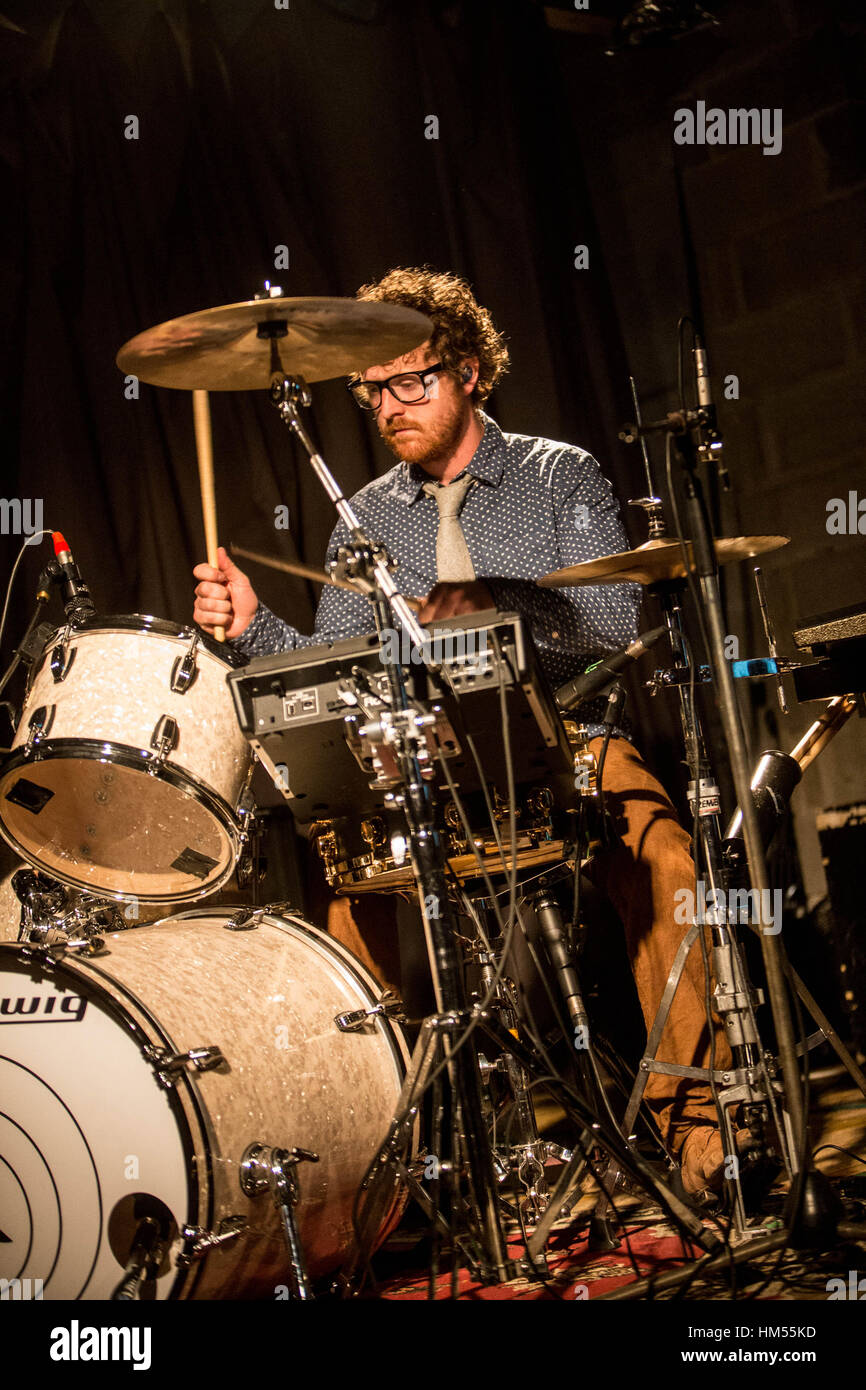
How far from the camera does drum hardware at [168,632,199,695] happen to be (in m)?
2.06

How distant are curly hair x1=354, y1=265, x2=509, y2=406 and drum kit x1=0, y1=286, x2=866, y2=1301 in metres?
0.90

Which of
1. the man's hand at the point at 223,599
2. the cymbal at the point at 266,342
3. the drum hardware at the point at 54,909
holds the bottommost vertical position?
the drum hardware at the point at 54,909

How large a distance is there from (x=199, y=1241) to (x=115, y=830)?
32.9 inches

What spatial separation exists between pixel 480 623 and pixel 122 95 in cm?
269

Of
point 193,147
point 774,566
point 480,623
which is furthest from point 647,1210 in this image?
point 193,147

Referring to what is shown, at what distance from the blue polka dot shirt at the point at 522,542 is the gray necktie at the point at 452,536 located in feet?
0.06

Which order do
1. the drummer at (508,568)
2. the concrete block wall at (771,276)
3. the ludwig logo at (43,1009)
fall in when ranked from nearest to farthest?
→ 1. the ludwig logo at (43,1009)
2. the drummer at (508,568)
3. the concrete block wall at (771,276)

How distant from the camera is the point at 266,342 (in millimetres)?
1887

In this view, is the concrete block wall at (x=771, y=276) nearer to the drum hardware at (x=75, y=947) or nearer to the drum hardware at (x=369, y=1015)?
the drum hardware at (x=369, y=1015)

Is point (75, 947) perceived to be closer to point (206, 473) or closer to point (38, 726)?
point (38, 726)

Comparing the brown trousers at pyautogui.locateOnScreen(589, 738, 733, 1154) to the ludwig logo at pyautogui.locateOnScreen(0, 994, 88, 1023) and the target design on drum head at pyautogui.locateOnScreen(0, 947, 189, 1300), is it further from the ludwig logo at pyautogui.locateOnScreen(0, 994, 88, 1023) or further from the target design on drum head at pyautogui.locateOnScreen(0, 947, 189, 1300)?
the ludwig logo at pyautogui.locateOnScreen(0, 994, 88, 1023)

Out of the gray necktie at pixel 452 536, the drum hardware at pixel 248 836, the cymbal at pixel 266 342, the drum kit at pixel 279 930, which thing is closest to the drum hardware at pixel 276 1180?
the drum kit at pixel 279 930

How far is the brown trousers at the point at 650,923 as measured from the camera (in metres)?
2.23

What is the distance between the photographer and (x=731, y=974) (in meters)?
1.97
